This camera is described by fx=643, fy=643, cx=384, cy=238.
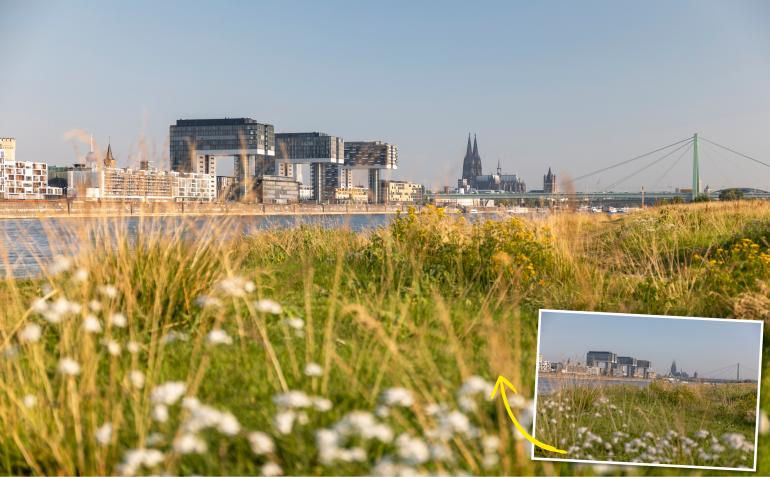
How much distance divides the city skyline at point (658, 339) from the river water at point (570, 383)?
0.18 meters

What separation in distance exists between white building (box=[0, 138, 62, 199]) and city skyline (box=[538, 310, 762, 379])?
383 ft

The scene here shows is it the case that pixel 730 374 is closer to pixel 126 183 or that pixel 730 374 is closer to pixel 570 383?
pixel 570 383

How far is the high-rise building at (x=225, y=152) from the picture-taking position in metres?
6.13

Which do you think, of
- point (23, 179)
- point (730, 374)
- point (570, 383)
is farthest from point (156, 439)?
point (23, 179)

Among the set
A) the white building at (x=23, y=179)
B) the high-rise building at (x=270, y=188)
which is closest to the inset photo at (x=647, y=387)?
the high-rise building at (x=270, y=188)

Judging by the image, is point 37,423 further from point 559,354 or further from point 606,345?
point 606,345

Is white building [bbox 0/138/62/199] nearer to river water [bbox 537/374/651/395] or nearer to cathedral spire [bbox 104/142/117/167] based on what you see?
cathedral spire [bbox 104/142/117/167]

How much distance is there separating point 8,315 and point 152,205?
1.82m

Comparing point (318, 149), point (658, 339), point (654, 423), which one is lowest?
point (654, 423)

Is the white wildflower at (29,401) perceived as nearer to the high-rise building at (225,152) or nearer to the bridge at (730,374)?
the high-rise building at (225,152)

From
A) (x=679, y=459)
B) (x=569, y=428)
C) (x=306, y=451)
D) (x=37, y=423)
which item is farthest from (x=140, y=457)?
(x=679, y=459)

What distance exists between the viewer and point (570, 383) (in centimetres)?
295

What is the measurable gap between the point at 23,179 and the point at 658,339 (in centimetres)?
13541

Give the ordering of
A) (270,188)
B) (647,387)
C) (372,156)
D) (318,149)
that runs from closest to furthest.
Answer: (647,387) < (270,188) < (372,156) < (318,149)
